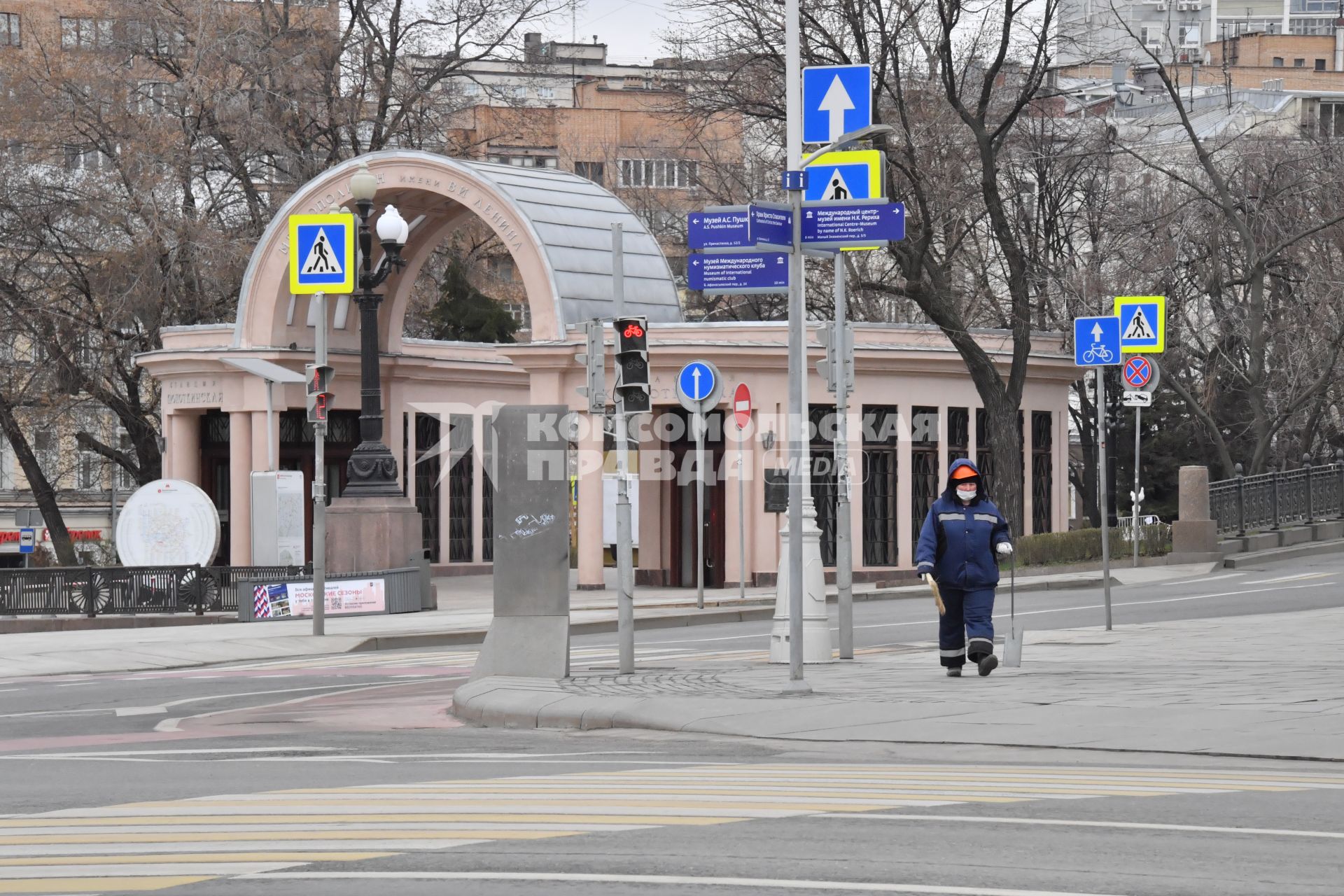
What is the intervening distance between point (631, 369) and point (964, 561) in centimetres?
331

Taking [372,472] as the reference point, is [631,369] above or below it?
above

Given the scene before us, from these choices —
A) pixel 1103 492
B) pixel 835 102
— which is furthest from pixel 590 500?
pixel 835 102

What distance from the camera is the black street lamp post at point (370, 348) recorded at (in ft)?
98.3

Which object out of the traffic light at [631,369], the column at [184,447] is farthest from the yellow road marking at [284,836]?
the column at [184,447]

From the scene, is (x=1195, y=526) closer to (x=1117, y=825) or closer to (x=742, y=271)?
(x=742, y=271)

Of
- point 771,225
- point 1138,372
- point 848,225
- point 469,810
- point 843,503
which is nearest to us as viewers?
point 469,810

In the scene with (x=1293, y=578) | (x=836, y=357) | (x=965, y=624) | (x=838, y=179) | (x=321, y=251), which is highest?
(x=321, y=251)

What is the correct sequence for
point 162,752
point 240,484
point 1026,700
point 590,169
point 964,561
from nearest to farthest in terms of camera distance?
point 162,752, point 1026,700, point 964,561, point 240,484, point 590,169

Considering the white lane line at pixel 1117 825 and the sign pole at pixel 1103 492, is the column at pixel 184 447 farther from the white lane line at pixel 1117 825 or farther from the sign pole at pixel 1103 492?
Result: the white lane line at pixel 1117 825

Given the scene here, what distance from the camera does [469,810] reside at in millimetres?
9156

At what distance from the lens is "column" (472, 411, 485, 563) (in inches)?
1606

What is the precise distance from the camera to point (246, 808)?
946 centimetres

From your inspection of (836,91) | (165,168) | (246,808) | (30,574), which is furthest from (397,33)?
(246,808)

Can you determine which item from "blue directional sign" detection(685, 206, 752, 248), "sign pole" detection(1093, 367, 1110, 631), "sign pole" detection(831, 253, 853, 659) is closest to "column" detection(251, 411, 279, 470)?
"sign pole" detection(1093, 367, 1110, 631)
